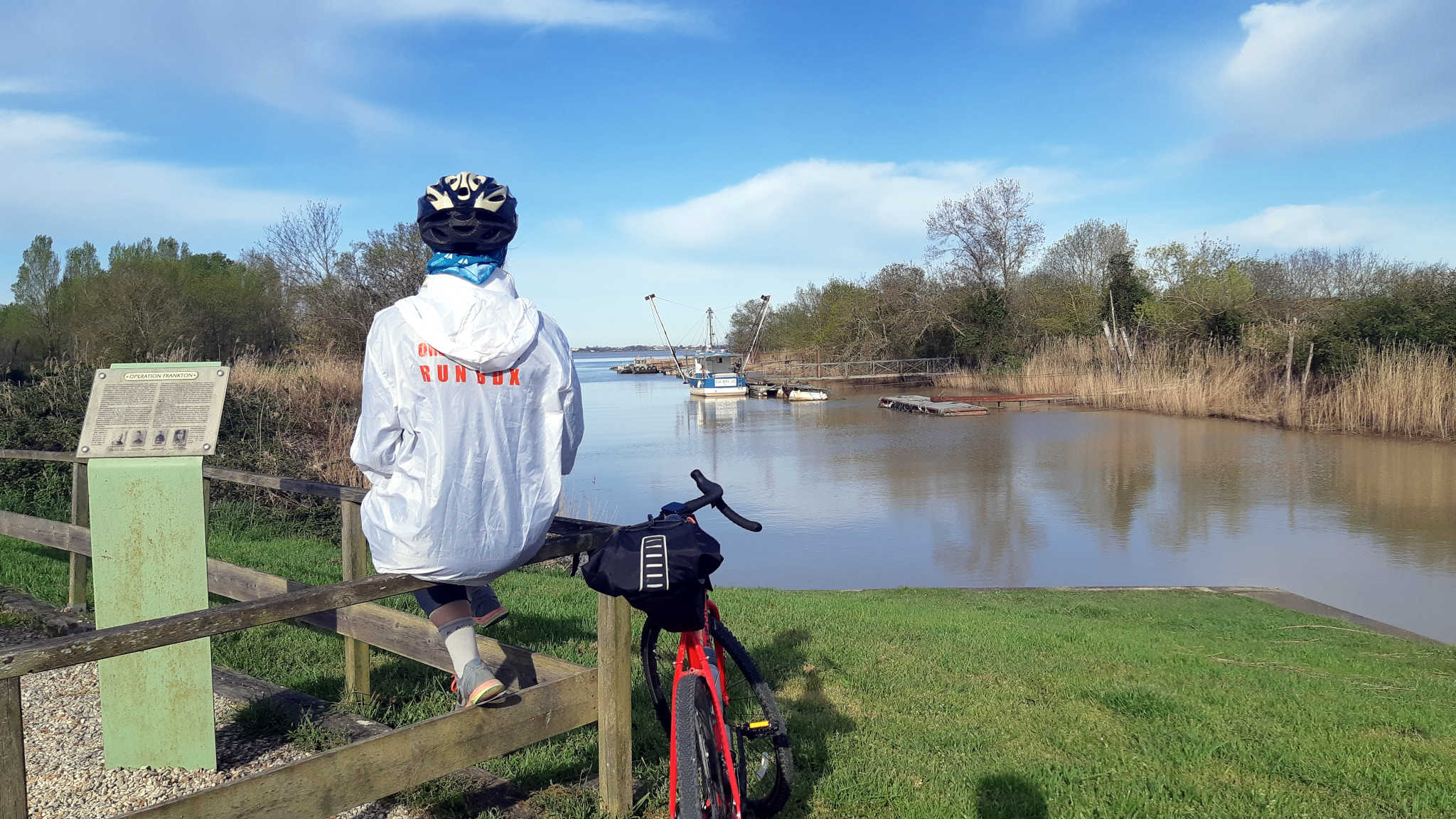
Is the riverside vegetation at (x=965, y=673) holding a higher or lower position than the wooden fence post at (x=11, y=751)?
lower

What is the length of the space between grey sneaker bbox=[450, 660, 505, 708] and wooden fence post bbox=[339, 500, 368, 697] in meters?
1.29

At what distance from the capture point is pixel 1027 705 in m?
5.11

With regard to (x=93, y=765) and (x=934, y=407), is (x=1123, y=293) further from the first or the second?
(x=93, y=765)

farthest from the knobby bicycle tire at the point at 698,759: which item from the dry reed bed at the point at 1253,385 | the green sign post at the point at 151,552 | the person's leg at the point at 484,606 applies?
the dry reed bed at the point at 1253,385

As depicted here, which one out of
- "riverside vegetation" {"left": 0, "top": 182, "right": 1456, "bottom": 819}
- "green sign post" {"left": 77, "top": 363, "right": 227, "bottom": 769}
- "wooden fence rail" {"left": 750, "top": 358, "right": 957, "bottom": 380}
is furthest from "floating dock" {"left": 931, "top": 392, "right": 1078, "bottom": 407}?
"green sign post" {"left": 77, "top": 363, "right": 227, "bottom": 769}

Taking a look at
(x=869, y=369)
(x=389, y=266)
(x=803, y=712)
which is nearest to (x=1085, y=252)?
(x=869, y=369)

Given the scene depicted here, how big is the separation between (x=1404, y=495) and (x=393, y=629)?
18.1 m

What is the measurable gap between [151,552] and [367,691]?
1.34 meters

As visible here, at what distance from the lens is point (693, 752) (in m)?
2.81

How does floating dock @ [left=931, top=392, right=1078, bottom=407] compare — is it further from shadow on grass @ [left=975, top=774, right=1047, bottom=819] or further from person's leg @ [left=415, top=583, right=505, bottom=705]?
person's leg @ [left=415, top=583, right=505, bottom=705]

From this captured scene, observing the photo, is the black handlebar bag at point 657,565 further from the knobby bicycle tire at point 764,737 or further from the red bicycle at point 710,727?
the knobby bicycle tire at point 764,737

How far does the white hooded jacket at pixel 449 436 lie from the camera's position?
279 centimetres

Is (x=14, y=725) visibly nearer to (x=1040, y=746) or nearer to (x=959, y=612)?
(x=1040, y=746)

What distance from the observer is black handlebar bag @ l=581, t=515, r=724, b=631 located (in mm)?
2801
